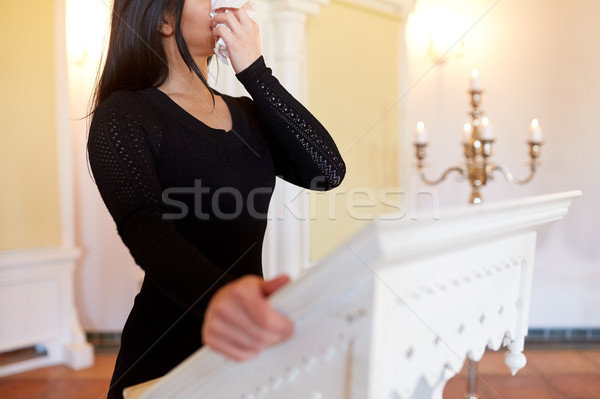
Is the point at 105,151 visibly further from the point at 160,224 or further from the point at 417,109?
the point at 417,109

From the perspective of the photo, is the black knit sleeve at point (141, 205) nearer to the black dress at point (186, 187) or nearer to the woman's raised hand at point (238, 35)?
the black dress at point (186, 187)

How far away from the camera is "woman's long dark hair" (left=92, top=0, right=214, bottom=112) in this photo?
824 millimetres

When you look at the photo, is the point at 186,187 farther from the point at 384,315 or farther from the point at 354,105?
the point at 354,105

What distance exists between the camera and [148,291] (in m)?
0.80

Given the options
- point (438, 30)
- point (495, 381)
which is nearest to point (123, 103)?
Answer: point (495, 381)

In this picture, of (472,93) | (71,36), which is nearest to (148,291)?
(472,93)

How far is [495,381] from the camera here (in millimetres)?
2494

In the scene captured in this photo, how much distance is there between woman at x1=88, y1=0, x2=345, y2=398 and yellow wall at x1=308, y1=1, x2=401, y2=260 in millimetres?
1709

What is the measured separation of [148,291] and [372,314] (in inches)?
19.7

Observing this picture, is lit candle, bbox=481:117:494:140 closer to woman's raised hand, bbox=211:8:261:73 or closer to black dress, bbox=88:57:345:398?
black dress, bbox=88:57:345:398

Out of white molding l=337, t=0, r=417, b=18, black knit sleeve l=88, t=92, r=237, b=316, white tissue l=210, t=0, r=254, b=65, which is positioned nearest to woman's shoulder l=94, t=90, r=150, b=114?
black knit sleeve l=88, t=92, r=237, b=316

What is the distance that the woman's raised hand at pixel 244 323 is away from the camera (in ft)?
1.30

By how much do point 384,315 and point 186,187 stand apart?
0.45 meters

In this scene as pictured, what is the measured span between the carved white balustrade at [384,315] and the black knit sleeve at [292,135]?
42cm
